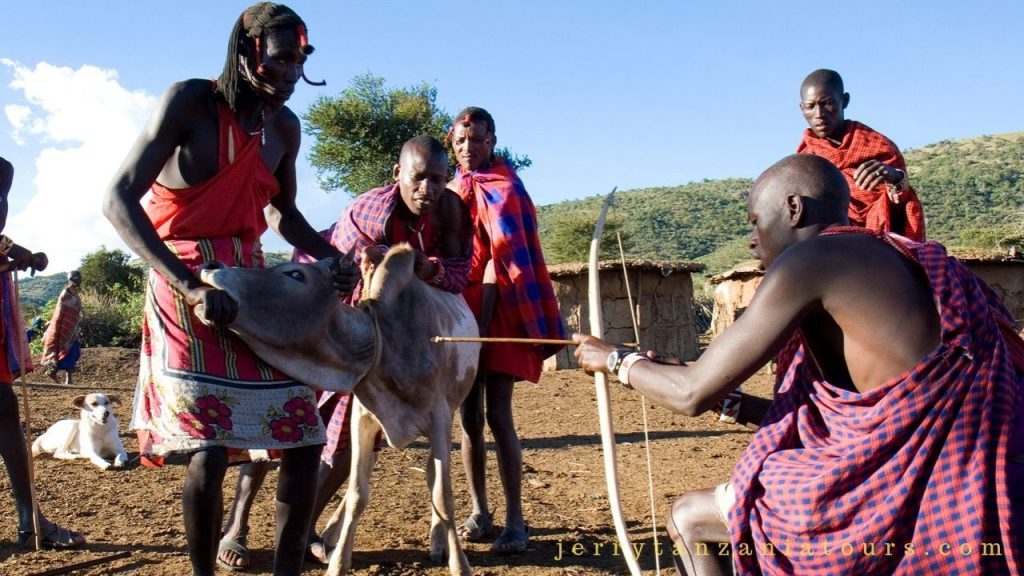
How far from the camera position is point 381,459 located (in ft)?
21.7

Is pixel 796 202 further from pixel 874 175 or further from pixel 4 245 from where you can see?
pixel 4 245

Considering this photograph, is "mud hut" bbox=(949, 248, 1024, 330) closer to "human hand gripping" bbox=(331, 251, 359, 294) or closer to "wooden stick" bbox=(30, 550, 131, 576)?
"human hand gripping" bbox=(331, 251, 359, 294)

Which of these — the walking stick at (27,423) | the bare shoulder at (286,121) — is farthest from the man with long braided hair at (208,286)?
the walking stick at (27,423)

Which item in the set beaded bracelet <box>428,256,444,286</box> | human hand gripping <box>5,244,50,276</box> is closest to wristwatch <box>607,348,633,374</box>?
beaded bracelet <box>428,256,444,286</box>

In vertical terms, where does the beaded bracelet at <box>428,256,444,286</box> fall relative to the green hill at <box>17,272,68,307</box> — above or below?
below

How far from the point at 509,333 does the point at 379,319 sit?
3.49ft

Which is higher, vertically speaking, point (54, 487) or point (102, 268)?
point (102, 268)

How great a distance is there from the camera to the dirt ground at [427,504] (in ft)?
→ 13.8

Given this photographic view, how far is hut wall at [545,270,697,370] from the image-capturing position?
50.0 ft

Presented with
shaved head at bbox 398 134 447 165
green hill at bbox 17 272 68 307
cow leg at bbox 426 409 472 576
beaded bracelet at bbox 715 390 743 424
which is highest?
green hill at bbox 17 272 68 307

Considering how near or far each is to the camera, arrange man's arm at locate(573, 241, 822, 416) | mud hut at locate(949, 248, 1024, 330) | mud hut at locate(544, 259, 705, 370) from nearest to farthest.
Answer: man's arm at locate(573, 241, 822, 416)
mud hut at locate(949, 248, 1024, 330)
mud hut at locate(544, 259, 705, 370)

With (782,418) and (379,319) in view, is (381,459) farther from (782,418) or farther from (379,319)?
(782,418)

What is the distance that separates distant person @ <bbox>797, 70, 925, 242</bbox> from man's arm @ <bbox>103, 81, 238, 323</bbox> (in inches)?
137

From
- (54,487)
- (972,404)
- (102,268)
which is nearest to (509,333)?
(972,404)
